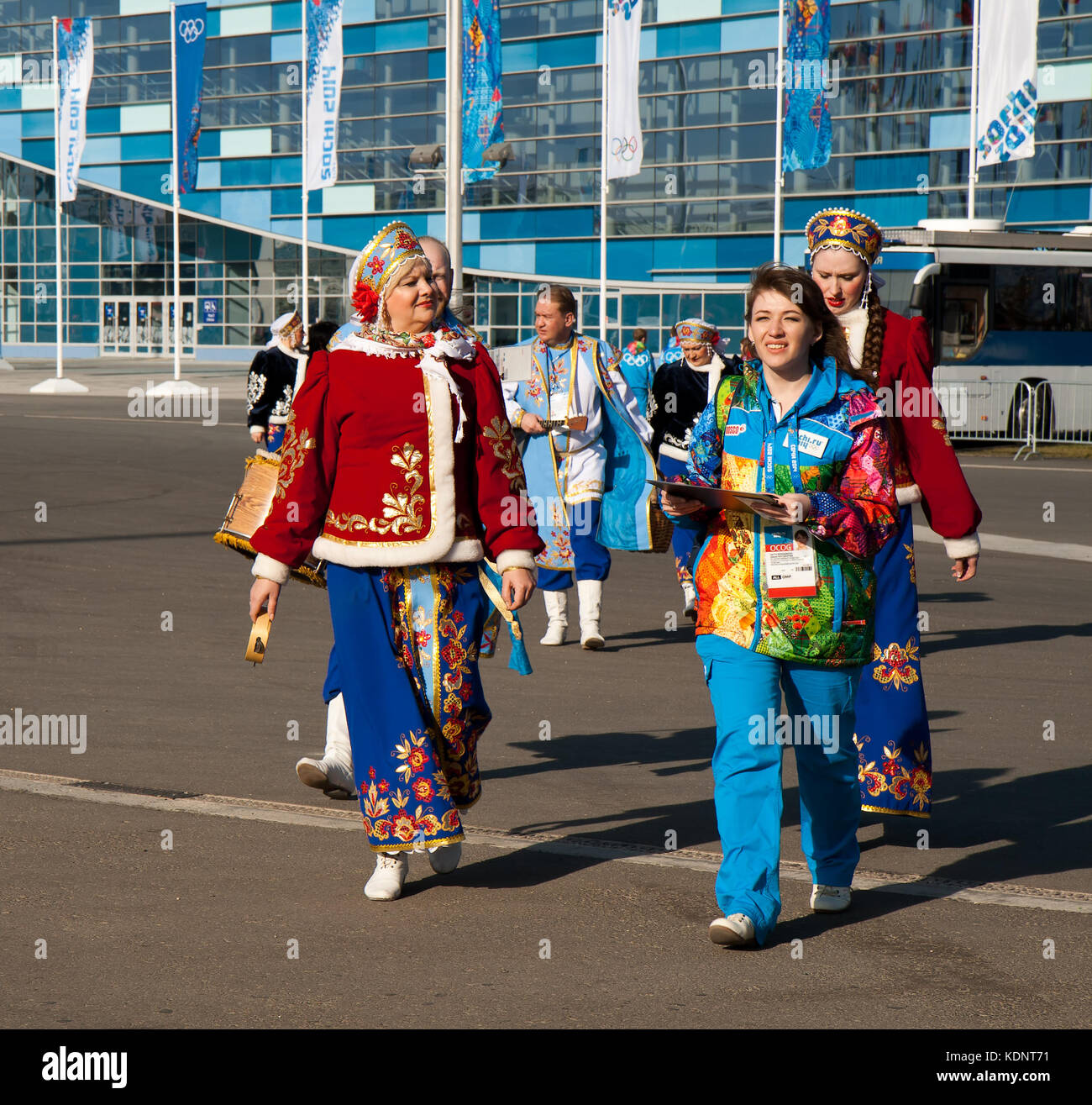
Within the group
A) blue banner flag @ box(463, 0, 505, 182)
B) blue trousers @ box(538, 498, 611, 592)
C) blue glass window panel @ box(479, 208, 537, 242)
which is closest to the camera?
blue trousers @ box(538, 498, 611, 592)

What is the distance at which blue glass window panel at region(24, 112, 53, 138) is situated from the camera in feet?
201

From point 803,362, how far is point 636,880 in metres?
1.66

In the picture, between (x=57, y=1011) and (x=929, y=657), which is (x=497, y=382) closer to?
(x=57, y=1011)

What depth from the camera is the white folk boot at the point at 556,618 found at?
31.7 feet

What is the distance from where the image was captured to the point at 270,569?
15.9ft

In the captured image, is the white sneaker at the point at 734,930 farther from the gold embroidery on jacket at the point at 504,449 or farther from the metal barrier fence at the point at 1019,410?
the metal barrier fence at the point at 1019,410

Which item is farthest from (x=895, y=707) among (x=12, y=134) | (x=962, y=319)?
(x=12, y=134)

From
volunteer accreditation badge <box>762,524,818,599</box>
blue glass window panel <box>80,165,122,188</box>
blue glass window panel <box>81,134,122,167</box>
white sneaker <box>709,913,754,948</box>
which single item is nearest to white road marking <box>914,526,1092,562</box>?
volunteer accreditation badge <box>762,524,818,599</box>

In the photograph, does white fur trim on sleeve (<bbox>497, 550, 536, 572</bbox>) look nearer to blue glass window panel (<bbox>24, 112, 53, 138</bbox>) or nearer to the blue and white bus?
the blue and white bus

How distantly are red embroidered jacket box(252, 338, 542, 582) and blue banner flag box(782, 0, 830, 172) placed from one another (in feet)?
94.5

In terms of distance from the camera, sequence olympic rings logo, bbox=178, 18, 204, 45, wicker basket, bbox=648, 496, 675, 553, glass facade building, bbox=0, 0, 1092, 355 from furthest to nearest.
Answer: glass facade building, bbox=0, 0, 1092, 355
olympic rings logo, bbox=178, 18, 204, 45
wicker basket, bbox=648, 496, 675, 553

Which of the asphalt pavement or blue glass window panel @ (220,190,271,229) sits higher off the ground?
blue glass window panel @ (220,190,271,229)
